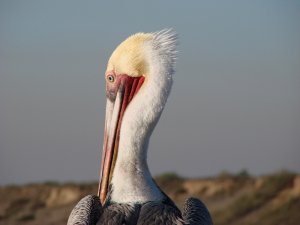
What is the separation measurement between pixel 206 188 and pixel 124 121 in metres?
22.5

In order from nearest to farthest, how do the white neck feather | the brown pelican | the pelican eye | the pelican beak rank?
the brown pelican → the white neck feather → the pelican beak → the pelican eye

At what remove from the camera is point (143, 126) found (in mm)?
7828

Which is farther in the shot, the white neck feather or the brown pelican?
the white neck feather

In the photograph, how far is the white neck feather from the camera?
7625 mm

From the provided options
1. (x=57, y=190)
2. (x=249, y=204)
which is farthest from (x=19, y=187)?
(x=249, y=204)

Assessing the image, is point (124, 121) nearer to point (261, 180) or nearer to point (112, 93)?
point (112, 93)

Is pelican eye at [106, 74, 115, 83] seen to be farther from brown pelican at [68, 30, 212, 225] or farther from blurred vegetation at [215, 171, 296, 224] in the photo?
blurred vegetation at [215, 171, 296, 224]

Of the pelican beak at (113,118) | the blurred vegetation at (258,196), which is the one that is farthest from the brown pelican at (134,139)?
the blurred vegetation at (258,196)

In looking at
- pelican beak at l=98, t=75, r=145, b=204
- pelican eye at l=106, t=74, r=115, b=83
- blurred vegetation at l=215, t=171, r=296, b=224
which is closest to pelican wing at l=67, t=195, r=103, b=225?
pelican beak at l=98, t=75, r=145, b=204

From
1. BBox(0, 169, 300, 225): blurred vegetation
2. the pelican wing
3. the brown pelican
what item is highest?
the brown pelican

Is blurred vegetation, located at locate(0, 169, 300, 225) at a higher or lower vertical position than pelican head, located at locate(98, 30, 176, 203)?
lower

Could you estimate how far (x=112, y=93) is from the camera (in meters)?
8.61

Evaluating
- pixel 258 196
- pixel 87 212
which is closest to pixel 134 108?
pixel 87 212

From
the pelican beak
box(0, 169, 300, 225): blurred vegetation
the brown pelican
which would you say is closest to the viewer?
the brown pelican
